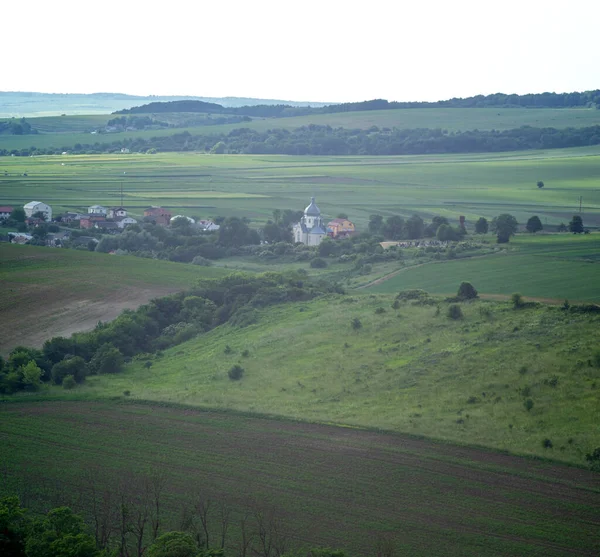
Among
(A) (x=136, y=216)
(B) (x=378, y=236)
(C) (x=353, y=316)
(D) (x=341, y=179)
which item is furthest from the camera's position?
(D) (x=341, y=179)

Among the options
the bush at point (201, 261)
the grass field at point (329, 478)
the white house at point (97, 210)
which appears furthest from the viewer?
the white house at point (97, 210)

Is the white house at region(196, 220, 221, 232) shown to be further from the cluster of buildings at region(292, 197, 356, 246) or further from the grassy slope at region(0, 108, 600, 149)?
the grassy slope at region(0, 108, 600, 149)

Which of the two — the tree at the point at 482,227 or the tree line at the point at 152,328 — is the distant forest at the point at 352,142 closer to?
the tree at the point at 482,227

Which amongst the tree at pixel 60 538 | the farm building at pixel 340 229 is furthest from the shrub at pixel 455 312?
the farm building at pixel 340 229

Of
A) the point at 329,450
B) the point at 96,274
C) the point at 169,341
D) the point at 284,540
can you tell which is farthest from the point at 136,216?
the point at 284,540

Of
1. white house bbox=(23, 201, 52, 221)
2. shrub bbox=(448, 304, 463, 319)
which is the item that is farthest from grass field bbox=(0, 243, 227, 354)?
white house bbox=(23, 201, 52, 221)

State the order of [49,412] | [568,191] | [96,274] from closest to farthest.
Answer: [49,412], [96,274], [568,191]

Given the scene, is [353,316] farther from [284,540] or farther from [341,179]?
[341,179]
